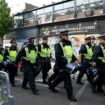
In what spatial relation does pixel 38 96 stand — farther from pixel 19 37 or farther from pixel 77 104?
pixel 19 37

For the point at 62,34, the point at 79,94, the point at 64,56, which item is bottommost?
the point at 79,94

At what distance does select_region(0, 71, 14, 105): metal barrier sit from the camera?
18.5 feet

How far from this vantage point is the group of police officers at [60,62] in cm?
918

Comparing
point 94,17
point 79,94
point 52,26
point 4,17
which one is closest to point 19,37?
point 4,17

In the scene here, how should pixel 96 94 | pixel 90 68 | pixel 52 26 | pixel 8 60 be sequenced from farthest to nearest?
1. pixel 52 26
2. pixel 8 60
3. pixel 90 68
4. pixel 96 94

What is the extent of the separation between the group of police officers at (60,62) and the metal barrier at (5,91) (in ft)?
10.4

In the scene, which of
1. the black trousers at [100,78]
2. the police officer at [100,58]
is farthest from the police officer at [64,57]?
the black trousers at [100,78]

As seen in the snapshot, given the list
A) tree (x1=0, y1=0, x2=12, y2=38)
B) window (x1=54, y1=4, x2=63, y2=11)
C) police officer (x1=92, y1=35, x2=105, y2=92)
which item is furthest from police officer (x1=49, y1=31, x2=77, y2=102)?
tree (x1=0, y1=0, x2=12, y2=38)

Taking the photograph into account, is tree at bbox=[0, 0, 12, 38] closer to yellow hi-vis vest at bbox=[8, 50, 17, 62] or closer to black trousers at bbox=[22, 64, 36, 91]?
yellow hi-vis vest at bbox=[8, 50, 17, 62]

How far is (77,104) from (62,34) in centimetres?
194

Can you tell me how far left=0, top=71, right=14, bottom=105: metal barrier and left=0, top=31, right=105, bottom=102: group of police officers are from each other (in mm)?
3168

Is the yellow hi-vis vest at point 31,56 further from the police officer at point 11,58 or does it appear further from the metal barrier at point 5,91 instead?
the metal barrier at point 5,91

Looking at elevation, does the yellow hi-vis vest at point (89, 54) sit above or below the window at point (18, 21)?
below

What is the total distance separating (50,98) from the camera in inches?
365
